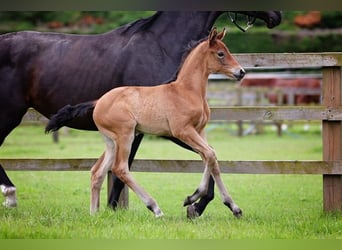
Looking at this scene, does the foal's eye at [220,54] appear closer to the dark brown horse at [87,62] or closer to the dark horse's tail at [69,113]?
the dark brown horse at [87,62]

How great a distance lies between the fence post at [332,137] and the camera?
5.84 m

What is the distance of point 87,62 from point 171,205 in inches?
63.0

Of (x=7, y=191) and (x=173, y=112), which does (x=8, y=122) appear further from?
(x=173, y=112)

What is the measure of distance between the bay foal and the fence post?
1004mm

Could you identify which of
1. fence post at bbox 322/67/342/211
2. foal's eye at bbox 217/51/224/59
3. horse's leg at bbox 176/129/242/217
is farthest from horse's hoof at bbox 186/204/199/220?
fence post at bbox 322/67/342/211

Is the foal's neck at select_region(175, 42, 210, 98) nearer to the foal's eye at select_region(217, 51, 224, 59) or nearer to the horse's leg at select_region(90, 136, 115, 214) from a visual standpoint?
the foal's eye at select_region(217, 51, 224, 59)

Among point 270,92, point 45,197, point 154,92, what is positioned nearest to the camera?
point 154,92

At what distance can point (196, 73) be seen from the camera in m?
5.30

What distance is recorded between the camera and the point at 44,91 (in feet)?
19.6

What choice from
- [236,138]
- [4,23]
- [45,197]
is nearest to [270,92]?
[236,138]

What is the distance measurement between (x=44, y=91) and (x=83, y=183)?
2.43 meters

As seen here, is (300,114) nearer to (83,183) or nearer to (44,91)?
(44,91)

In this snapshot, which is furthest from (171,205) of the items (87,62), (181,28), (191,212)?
(181,28)

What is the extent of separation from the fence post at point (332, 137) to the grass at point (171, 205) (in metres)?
0.19
